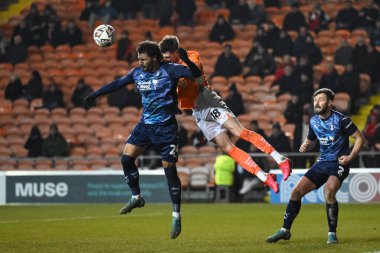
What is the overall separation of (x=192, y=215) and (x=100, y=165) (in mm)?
7609

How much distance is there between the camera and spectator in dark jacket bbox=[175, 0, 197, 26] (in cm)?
2852

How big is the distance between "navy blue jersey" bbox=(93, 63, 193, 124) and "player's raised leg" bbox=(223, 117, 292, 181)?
3.99 ft

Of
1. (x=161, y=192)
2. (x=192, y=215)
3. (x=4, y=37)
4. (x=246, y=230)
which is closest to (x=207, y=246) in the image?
(x=246, y=230)

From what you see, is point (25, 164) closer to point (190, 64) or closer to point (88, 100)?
point (88, 100)

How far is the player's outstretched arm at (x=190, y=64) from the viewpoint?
436 inches

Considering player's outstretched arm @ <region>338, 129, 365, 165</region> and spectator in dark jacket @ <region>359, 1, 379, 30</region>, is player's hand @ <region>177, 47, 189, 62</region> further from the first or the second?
spectator in dark jacket @ <region>359, 1, 379, 30</region>

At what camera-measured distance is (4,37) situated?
101ft

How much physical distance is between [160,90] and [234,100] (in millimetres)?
13020

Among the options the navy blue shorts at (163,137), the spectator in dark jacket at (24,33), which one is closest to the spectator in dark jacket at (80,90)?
the spectator in dark jacket at (24,33)

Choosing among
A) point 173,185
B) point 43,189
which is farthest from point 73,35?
point 173,185

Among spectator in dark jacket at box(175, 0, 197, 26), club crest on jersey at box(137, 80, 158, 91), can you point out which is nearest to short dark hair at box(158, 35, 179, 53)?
club crest on jersey at box(137, 80, 158, 91)

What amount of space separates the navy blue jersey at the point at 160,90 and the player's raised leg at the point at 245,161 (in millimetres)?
1162

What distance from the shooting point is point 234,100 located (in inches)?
963

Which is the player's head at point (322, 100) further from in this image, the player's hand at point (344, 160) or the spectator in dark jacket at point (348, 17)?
the spectator in dark jacket at point (348, 17)
